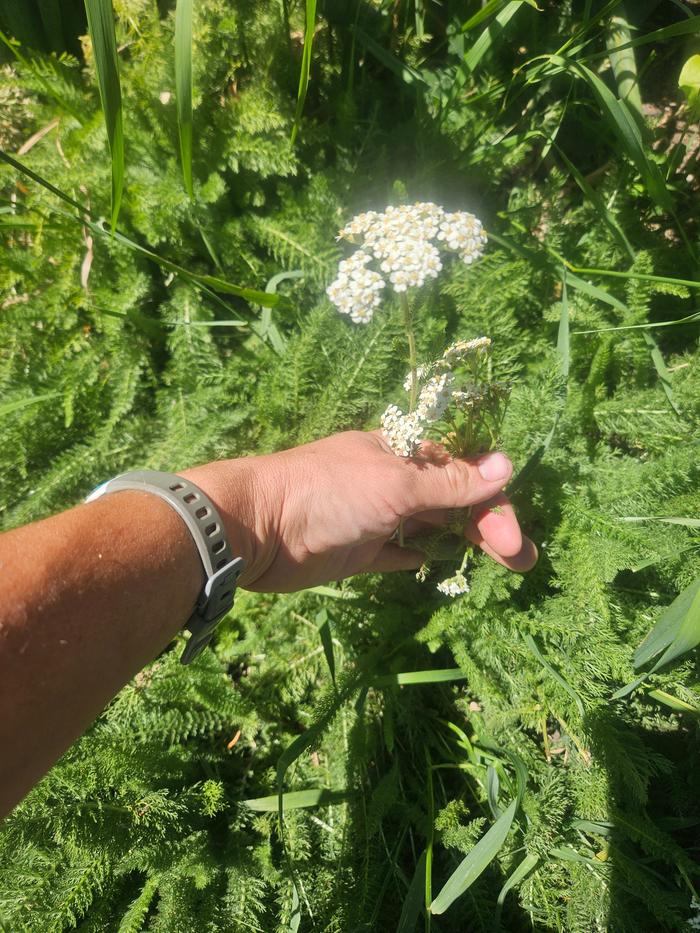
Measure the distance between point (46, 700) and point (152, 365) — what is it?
197 centimetres

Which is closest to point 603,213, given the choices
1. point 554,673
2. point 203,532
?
point 554,673

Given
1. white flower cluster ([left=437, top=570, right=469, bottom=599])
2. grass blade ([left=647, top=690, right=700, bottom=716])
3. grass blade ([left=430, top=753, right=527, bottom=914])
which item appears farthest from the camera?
grass blade ([left=647, top=690, right=700, bottom=716])

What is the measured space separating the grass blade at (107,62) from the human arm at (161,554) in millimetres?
1022

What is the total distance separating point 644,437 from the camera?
2.28 metres

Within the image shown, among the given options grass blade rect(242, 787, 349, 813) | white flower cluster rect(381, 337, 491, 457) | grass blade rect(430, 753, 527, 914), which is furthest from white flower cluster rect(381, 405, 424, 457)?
grass blade rect(242, 787, 349, 813)

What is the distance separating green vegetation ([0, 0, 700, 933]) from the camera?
2119 mm

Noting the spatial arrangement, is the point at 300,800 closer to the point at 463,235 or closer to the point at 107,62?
the point at 463,235

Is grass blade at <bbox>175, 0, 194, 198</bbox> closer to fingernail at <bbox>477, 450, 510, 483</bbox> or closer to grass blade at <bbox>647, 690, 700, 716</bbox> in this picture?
fingernail at <bbox>477, 450, 510, 483</bbox>

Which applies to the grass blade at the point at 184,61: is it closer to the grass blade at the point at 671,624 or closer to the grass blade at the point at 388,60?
the grass blade at the point at 388,60

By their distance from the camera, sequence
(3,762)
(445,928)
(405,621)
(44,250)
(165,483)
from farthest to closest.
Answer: (44,250)
(405,621)
(445,928)
(165,483)
(3,762)

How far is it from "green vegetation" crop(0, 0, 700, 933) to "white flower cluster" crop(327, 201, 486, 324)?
455 millimetres

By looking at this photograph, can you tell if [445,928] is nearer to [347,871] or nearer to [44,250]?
[347,871]

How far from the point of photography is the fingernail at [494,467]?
6.26 ft

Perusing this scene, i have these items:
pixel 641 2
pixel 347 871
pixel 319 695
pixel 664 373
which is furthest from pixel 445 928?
pixel 641 2
